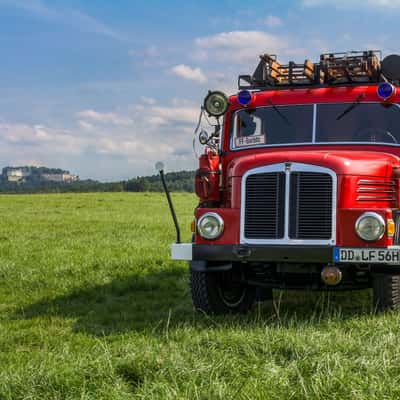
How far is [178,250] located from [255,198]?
1.02 metres

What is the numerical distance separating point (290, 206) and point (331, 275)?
2.64 feet

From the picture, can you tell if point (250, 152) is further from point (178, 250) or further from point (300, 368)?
point (300, 368)

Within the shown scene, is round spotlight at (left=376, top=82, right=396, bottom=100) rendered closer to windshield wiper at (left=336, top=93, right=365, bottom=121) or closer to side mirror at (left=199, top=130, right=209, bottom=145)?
windshield wiper at (left=336, top=93, right=365, bottom=121)

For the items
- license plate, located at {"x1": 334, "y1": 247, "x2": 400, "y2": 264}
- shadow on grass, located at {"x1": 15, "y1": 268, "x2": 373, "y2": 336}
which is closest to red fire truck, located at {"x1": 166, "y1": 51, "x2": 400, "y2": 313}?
license plate, located at {"x1": 334, "y1": 247, "x2": 400, "y2": 264}

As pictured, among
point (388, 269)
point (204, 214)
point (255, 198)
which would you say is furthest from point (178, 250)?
point (388, 269)

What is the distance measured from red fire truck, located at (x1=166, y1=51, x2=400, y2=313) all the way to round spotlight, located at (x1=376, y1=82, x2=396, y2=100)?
0.01 meters

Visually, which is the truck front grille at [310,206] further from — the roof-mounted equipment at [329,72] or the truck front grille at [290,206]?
the roof-mounted equipment at [329,72]

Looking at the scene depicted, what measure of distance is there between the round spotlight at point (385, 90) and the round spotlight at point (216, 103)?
1.82m

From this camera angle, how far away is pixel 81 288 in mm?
9664

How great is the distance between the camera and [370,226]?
21.6 ft

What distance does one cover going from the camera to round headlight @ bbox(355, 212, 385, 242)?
6551 millimetres

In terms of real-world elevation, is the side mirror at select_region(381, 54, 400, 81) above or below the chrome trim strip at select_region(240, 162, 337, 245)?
above

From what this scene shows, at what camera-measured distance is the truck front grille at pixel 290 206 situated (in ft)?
22.3

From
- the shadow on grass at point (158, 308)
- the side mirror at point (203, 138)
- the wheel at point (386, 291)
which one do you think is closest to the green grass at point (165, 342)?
the shadow on grass at point (158, 308)
